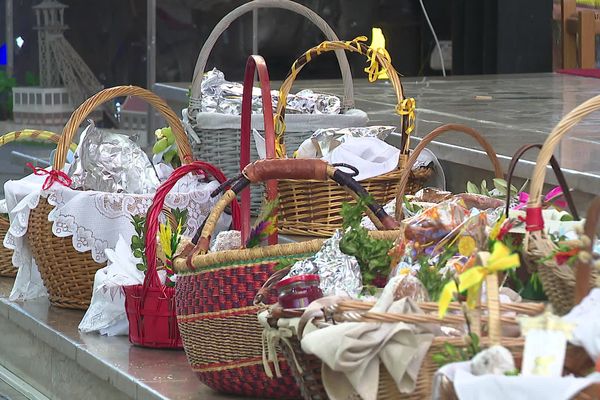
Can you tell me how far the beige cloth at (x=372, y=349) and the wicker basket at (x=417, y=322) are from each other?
0.01 meters

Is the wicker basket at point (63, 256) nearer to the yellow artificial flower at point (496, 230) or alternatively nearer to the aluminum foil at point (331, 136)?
the aluminum foil at point (331, 136)

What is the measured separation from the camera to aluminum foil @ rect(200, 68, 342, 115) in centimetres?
390

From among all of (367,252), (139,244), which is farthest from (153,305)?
(367,252)

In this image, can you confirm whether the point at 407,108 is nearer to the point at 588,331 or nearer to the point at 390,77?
the point at 390,77

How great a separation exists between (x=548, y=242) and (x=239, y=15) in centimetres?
194

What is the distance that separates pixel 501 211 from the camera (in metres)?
2.64

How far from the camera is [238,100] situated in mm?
3969

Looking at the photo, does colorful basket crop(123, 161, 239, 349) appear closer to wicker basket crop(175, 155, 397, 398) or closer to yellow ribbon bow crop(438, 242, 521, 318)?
wicker basket crop(175, 155, 397, 398)

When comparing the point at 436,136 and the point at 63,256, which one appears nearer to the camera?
the point at 436,136

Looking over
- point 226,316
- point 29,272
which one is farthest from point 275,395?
point 29,272

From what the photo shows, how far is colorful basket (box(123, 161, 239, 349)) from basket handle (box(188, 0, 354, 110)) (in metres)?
0.74

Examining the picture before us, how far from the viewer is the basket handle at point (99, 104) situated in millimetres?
3494

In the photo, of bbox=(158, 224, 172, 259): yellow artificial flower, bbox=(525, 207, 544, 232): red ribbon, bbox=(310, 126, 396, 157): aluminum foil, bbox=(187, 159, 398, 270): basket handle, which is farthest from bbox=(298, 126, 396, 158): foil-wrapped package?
bbox=(525, 207, 544, 232): red ribbon

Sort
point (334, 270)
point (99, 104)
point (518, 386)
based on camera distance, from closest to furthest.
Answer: point (518, 386) < point (334, 270) < point (99, 104)
